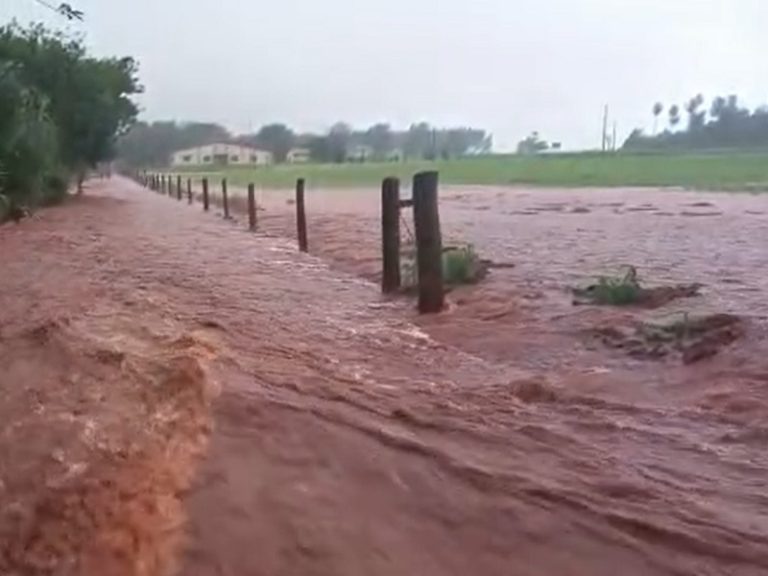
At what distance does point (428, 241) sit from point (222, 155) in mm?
127821

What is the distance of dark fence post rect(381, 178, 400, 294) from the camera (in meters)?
11.9

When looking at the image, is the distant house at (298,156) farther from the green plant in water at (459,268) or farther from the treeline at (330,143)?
the green plant in water at (459,268)

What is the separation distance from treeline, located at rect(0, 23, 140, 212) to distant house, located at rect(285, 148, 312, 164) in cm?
6888

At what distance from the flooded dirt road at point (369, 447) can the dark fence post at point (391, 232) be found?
1.84 m

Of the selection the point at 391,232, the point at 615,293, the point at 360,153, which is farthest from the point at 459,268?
the point at 360,153

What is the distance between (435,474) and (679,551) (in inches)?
51.0

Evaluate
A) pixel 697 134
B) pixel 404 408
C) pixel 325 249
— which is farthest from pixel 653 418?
pixel 697 134

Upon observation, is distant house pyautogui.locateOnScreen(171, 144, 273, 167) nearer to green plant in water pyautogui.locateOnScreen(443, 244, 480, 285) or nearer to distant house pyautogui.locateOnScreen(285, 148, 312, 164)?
distant house pyautogui.locateOnScreen(285, 148, 312, 164)

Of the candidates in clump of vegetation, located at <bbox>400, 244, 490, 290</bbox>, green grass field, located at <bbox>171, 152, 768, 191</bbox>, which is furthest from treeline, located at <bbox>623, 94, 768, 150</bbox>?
clump of vegetation, located at <bbox>400, 244, 490, 290</bbox>

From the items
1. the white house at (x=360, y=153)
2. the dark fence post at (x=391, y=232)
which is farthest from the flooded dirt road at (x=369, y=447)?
the white house at (x=360, y=153)

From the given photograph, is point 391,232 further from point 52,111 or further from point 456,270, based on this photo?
point 52,111

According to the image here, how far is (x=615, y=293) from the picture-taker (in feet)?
36.0

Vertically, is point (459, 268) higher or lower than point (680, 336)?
lower

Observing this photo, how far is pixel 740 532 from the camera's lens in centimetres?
468
